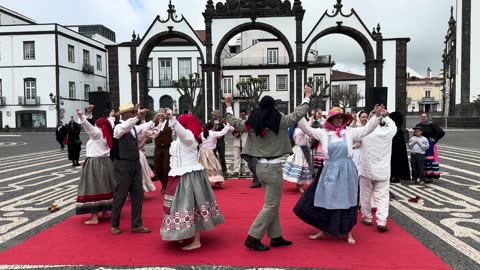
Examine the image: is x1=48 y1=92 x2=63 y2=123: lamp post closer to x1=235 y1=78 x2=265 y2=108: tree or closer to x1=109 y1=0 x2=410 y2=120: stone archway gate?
x1=235 y1=78 x2=265 y2=108: tree

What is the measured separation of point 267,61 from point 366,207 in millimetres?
41816

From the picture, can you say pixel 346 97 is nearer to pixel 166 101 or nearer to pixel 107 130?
pixel 166 101

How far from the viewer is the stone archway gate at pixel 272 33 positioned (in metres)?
20.6

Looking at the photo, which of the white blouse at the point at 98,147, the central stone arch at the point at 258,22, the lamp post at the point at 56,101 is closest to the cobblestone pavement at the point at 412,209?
the white blouse at the point at 98,147

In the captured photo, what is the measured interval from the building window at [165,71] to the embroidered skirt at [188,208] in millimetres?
43350

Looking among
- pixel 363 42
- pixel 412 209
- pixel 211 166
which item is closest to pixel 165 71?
pixel 363 42

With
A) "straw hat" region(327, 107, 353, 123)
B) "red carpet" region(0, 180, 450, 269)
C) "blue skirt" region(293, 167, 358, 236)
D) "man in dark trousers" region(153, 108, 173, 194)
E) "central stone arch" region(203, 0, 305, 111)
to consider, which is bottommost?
"red carpet" region(0, 180, 450, 269)

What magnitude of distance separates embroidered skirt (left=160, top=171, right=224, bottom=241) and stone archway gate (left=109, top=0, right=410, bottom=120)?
16982 millimetres

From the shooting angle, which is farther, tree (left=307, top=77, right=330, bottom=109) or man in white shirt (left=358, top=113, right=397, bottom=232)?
tree (left=307, top=77, right=330, bottom=109)

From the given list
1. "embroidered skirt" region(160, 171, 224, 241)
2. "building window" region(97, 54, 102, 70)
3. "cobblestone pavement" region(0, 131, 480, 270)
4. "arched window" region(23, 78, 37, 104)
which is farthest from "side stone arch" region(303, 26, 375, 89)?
"building window" region(97, 54, 102, 70)

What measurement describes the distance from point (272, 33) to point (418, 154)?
13455mm

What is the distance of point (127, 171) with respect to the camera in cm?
540

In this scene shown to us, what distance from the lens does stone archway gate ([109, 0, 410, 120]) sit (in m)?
20.6

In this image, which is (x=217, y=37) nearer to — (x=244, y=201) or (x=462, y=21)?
(x=244, y=201)
